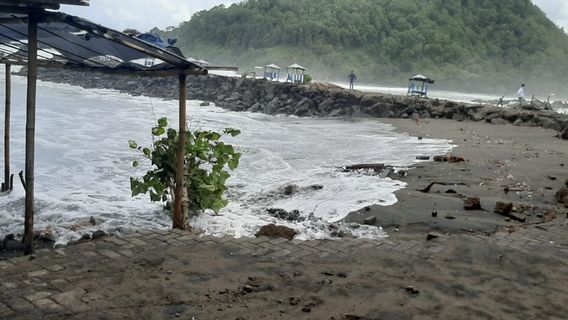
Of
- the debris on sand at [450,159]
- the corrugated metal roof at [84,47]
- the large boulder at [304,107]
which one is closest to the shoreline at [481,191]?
the debris on sand at [450,159]

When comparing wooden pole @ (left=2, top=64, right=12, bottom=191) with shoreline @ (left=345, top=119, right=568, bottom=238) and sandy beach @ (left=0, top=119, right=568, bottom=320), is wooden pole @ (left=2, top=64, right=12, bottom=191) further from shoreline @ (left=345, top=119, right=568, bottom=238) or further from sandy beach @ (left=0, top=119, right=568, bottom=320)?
shoreline @ (left=345, top=119, right=568, bottom=238)

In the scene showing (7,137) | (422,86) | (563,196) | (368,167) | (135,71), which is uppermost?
(422,86)

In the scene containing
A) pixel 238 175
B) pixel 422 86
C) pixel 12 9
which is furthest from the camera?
pixel 422 86

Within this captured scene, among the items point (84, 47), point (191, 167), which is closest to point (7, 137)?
point (84, 47)

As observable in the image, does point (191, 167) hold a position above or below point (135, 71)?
below

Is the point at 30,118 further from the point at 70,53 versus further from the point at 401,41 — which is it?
the point at 401,41

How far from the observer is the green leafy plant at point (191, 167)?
6391 mm

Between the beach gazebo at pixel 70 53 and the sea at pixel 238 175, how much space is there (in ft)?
4.18

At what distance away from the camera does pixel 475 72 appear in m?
76.1

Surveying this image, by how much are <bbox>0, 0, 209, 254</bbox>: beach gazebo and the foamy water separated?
1356mm

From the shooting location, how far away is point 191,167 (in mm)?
6656

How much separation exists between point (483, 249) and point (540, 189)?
366 cm

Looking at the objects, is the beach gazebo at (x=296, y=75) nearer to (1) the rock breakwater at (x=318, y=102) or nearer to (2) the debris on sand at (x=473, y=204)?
(1) the rock breakwater at (x=318, y=102)

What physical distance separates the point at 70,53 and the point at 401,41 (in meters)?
79.2
